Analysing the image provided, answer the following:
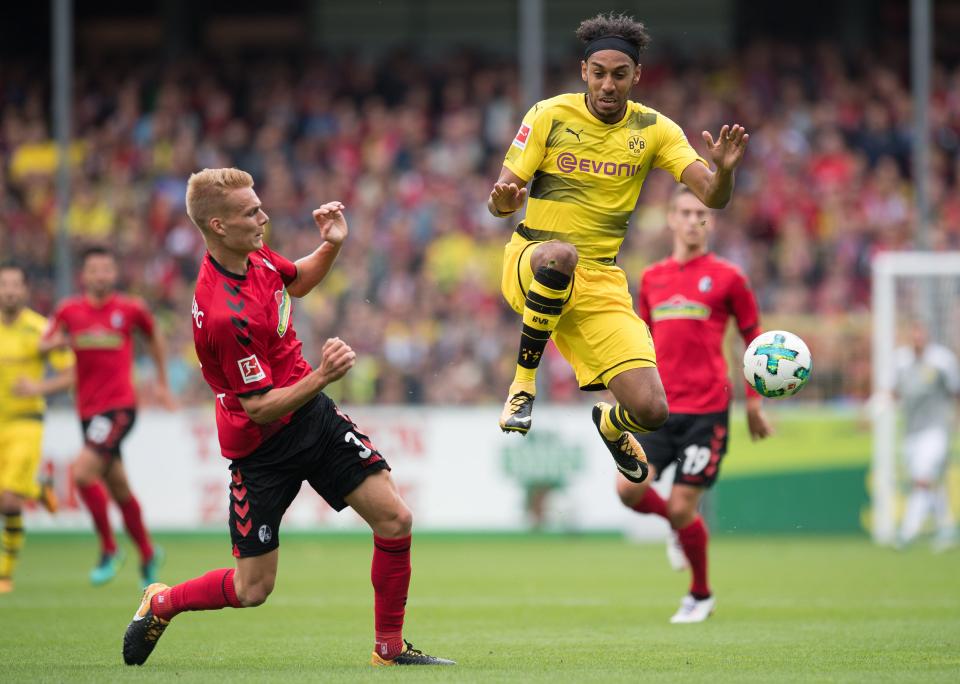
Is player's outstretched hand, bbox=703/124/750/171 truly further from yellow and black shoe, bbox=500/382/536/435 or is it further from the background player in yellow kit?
the background player in yellow kit

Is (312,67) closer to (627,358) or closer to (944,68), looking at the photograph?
(944,68)

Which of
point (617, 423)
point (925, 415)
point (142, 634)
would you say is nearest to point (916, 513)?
point (925, 415)

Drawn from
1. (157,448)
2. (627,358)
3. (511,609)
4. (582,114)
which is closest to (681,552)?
(511,609)

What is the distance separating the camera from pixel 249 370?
678cm

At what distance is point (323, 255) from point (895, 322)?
10.6 meters

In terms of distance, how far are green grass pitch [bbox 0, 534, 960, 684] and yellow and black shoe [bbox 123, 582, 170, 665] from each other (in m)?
0.09

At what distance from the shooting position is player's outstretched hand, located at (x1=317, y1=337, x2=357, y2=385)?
649 centimetres

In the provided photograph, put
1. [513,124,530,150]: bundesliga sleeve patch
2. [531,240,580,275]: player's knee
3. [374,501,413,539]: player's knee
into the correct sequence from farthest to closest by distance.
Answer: [513,124,530,150]: bundesliga sleeve patch < [531,240,580,275]: player's knee < [374,501,413,539]: player's knee

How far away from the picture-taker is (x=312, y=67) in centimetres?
2461

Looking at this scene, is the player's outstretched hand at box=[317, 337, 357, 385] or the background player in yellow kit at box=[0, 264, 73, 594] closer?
the player's outstretched hand at box=[317, 337, 357, 385]

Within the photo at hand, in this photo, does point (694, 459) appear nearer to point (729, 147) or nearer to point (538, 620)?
point (538, 620)

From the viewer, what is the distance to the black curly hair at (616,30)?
301 inches

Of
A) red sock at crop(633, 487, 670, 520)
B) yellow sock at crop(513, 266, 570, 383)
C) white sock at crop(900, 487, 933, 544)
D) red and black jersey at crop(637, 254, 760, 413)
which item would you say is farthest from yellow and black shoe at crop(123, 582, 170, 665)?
white sock at crop(900, 487, 933, 544)

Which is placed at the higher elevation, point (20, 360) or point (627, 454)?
point (20, 360)
